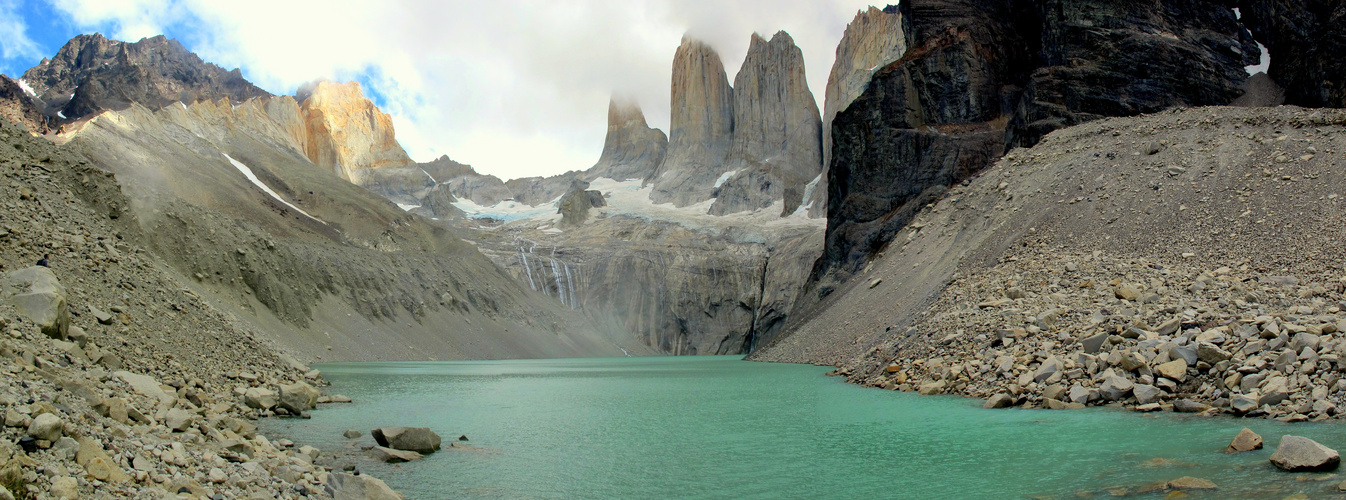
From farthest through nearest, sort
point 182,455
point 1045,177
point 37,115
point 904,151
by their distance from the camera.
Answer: point 37,115, point 904,151, point 1045,177, point 182,455

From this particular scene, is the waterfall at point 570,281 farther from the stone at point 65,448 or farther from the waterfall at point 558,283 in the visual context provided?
the stone at point 65,448

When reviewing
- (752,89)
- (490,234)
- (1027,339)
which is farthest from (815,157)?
(1027,339)

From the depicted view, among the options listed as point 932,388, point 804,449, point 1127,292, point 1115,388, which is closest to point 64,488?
point 804,449

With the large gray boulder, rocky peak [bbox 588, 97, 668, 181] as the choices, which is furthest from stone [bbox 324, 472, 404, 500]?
rocky peak [bbox 588, 97, 668, 181]

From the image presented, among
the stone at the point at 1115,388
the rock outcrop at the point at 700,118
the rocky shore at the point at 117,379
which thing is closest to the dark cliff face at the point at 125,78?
the rocky shore at the point at 117,379

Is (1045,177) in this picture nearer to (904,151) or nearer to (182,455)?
(904,151)

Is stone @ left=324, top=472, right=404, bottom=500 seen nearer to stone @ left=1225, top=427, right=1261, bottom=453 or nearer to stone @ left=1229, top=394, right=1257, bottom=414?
stone @ left=1225, top=427, right=1261, bottom=453
